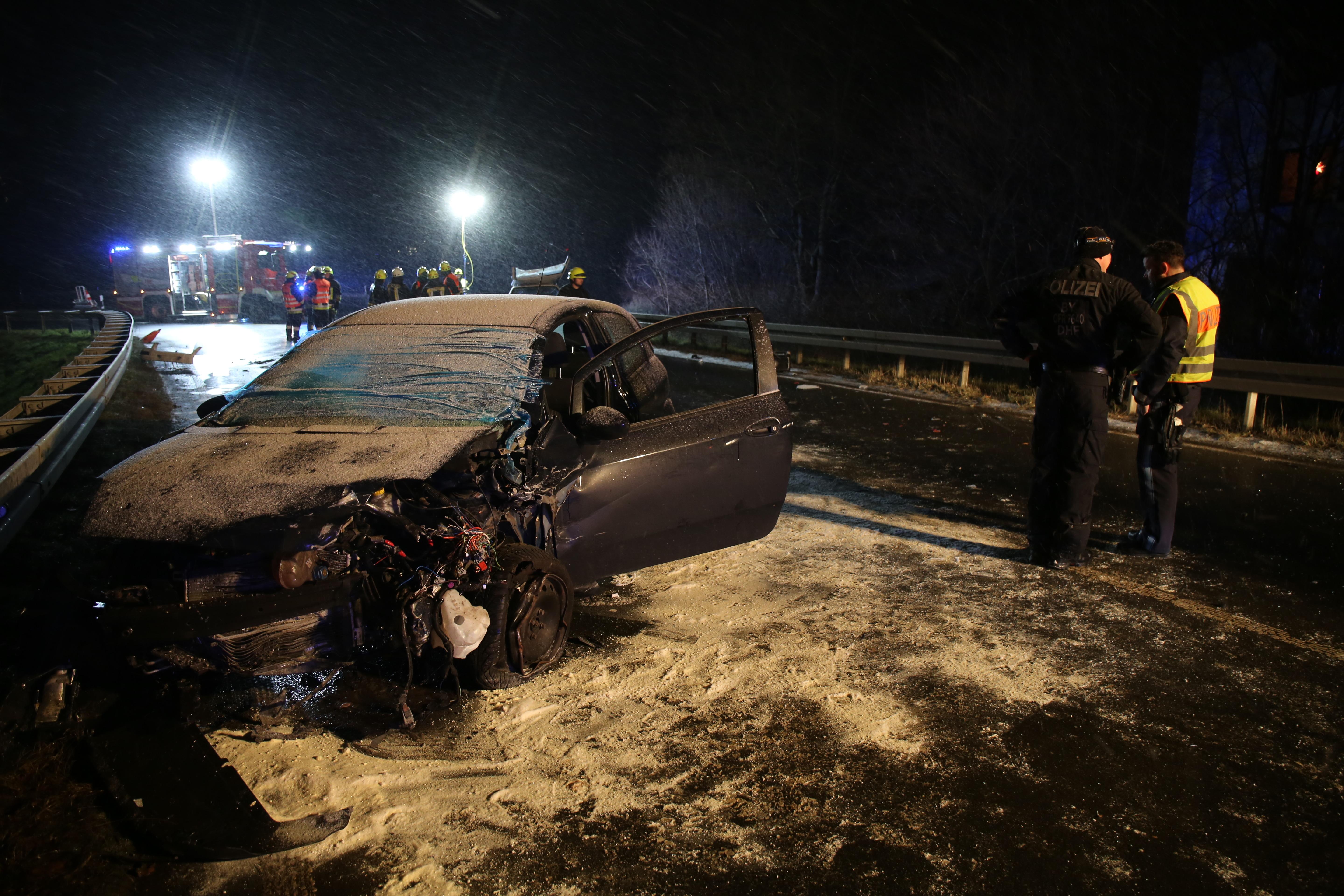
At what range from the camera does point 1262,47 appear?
15.7 m

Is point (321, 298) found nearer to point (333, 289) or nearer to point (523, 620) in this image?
point (333, 289)

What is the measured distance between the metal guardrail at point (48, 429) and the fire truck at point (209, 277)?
17515 millimetres

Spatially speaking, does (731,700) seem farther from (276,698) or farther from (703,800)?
(276,698)

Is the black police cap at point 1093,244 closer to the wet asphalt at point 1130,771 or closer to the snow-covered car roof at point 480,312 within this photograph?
the wet asphalt at point 1130,771

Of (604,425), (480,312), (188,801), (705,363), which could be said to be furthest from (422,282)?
(188,801)

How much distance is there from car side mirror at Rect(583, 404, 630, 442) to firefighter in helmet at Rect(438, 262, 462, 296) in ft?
36.1

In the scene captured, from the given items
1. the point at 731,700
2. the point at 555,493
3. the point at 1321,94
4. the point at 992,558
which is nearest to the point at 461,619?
the point at 555,493

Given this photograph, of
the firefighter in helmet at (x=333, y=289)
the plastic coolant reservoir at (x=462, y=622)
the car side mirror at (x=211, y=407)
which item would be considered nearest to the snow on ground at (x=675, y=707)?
the plastic coolant reservoir at (x=462, y=622)

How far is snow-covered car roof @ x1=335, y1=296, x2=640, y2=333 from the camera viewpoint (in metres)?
4.70

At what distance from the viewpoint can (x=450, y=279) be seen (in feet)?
48.3

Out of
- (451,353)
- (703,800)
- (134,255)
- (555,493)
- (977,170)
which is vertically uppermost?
(977,170)

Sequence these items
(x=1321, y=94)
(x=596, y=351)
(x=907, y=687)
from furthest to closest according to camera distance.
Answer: (x=1321, y=94) < (x=596, y=351) < (x=907, y=687)

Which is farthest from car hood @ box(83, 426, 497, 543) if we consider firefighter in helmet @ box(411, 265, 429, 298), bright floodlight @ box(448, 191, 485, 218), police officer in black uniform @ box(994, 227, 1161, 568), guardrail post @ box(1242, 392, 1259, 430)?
bright floodlight @ box(448, 191, 485, 218)

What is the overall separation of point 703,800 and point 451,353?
2.66 metres
